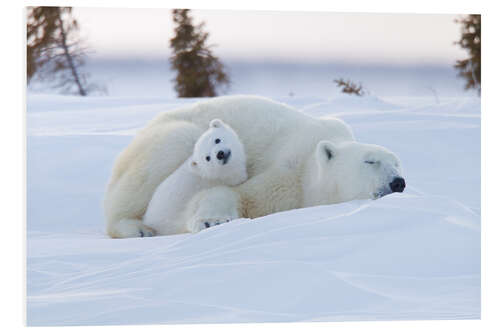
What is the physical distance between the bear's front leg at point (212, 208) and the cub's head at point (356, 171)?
0.51 meters

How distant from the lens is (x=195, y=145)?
4480 mm

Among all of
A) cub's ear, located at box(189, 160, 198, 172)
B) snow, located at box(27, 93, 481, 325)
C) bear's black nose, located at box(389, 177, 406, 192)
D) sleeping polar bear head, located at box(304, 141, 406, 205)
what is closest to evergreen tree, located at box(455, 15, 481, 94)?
snow, located at box(27, 93, 481, 325)

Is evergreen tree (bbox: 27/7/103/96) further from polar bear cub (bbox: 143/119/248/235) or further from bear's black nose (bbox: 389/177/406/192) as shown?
bear's black nose (bbox: 389/177/406/192)

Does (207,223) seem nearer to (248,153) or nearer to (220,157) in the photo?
(220,157)

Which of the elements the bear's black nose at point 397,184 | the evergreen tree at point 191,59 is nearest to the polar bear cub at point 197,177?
the evergreen tree at point 191,59

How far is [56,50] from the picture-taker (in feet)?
14.0

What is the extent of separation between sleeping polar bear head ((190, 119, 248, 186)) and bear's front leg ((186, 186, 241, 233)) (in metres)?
0.08

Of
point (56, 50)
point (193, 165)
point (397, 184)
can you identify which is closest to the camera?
point (397, 184)

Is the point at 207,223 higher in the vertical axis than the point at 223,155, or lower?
lower

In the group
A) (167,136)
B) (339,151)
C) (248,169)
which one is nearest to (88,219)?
(167,136)

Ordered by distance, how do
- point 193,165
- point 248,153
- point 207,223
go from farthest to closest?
point 248,153, point 193,165, point 207,223

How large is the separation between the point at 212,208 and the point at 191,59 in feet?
2.99

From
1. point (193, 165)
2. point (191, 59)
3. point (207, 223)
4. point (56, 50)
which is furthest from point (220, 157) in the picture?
point (56, 50)

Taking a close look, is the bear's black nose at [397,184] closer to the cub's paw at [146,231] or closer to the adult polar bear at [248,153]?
the adult polar bear at [248,153]
